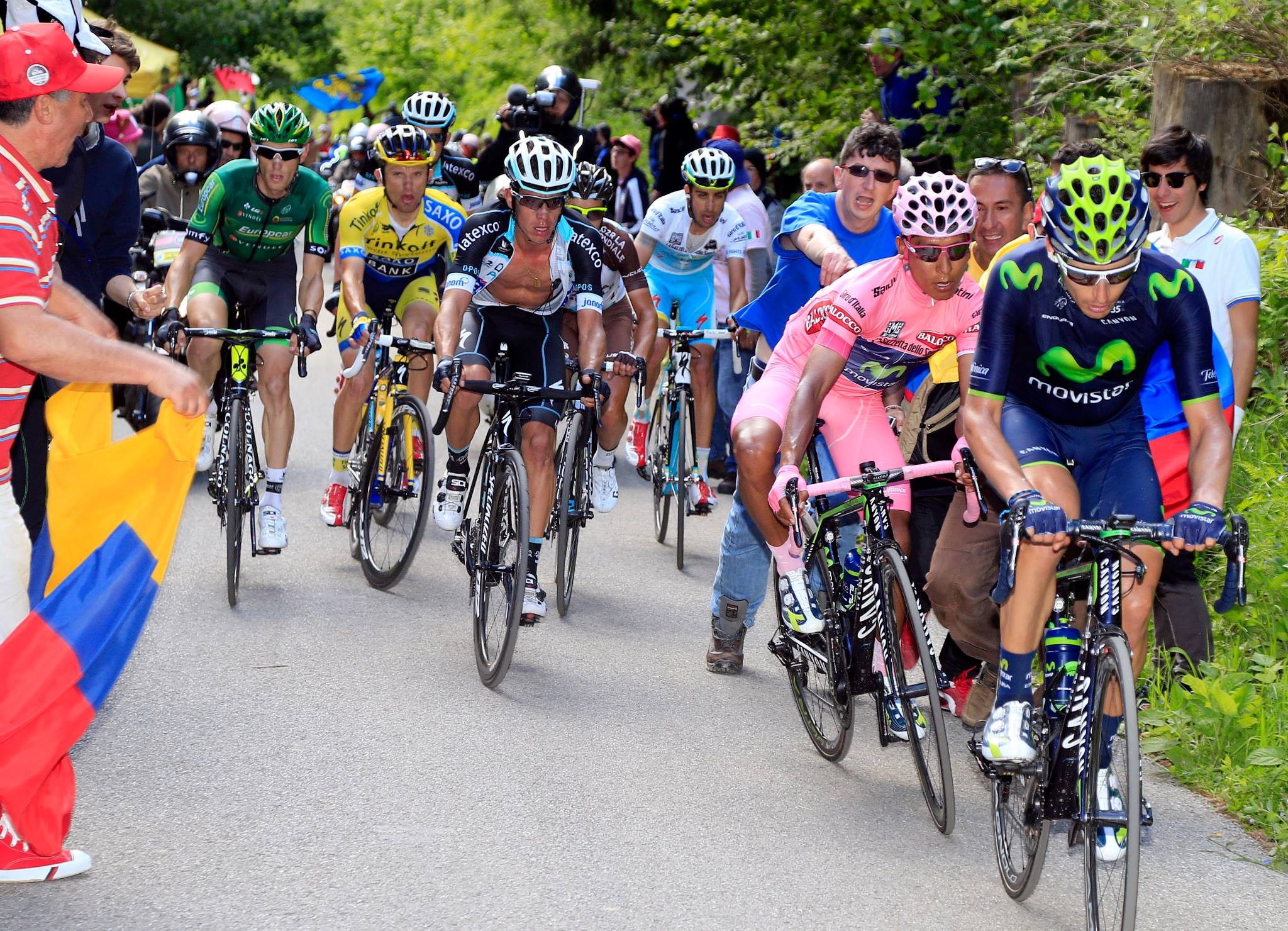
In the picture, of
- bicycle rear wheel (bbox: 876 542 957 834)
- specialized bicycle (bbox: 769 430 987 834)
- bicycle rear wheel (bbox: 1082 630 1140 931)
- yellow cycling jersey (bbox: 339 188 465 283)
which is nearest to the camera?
bicycle rear wheel (bbox: 1082 630 1140 931)

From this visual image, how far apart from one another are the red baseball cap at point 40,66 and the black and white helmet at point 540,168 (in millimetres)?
2980

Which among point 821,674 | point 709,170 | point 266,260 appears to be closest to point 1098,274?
point 821,674

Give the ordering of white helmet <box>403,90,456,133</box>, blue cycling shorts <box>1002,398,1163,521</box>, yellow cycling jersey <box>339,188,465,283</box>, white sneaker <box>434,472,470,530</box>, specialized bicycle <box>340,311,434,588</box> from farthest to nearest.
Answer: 1. white helmet <box>403,90,456,133</box>
2. yellow cycling jersey <box>339,188,465,283</box>
3. specialized bicycle <box>340,311,434,588</box>
4. white sneaker <box>434,472,470,530</box>
5. blue cycling shorts <box>1002,398,1163,521</box>

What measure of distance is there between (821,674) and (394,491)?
3173 millimetres

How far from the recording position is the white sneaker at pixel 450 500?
25.5 feet

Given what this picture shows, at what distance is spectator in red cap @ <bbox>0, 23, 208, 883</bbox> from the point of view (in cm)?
409

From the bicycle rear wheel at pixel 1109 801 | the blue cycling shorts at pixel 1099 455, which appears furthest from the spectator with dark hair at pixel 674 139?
the bicycle rear wheel at pixel 1109 801

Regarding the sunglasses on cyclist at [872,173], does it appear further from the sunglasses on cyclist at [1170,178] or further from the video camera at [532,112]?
the video camera at [532,112]

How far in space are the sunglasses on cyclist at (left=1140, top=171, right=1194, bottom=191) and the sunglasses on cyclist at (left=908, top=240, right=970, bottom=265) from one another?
4.94 feet

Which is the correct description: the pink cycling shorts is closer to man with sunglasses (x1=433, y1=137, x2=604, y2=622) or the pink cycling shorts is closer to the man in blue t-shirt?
the man in blue t-shirt

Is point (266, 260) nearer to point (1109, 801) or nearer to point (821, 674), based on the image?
point (821, 674)

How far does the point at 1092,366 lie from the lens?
4824mm

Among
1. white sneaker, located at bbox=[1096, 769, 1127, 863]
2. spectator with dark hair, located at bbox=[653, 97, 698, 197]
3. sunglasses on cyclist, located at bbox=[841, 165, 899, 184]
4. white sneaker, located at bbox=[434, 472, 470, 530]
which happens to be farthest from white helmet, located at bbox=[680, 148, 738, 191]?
white sneaker, located at bbox=[1096, 769, 1127, 863]

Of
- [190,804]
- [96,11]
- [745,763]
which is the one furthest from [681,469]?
[96,11]
